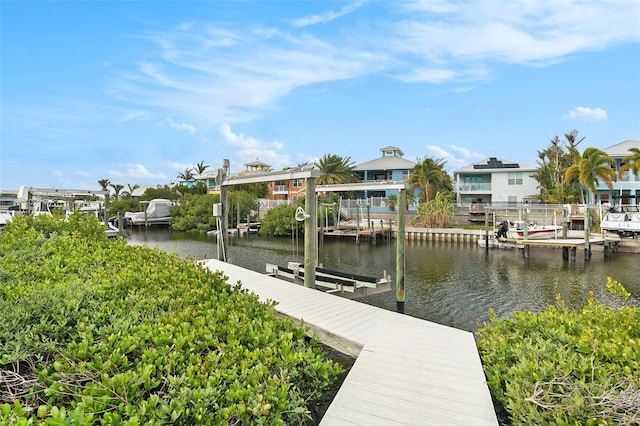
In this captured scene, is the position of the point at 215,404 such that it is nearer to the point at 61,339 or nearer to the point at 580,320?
the point at 61,339

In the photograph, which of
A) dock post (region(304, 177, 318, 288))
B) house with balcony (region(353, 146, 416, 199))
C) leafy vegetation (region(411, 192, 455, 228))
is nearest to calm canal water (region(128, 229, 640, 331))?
dock post (region(304, 177, 318, 288))

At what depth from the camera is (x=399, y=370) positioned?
459cm

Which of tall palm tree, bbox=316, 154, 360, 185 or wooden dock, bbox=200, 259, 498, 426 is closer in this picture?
A: wooden dock, bbox=200, 259, 498, 426

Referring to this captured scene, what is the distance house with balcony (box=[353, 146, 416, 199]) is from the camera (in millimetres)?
48906

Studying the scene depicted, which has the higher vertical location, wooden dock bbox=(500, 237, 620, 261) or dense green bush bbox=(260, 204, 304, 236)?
dense green bush bbox=(260, 204, 304, 236)

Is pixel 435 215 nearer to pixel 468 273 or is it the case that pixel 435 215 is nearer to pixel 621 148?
pixel 468 273

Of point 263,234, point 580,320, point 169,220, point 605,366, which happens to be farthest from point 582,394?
Answer: point 169,220

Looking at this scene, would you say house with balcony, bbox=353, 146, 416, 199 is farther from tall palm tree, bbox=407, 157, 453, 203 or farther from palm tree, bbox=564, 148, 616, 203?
palm tree, bbox=564, 148, 616, 203

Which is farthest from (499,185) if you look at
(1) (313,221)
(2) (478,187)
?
(1) (313,221)

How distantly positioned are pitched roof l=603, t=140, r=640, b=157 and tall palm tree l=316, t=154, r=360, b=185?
2729 centimetres

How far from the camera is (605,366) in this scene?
3596 mm

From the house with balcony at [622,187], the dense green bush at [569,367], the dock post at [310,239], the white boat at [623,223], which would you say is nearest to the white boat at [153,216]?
the dock post at [310,239]

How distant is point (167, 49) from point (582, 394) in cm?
1557

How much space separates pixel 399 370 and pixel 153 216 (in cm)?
4738
